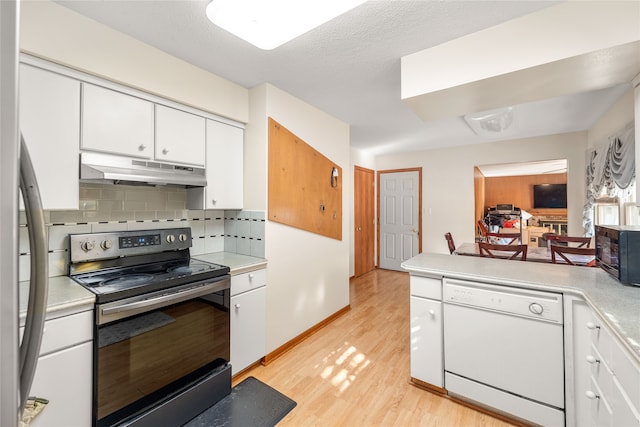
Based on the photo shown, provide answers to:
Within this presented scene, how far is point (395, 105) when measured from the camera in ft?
9.52

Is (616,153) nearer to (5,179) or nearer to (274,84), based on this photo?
(274,84)

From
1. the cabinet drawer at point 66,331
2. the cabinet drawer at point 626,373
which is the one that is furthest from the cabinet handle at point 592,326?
the cabinet drawer at point 66,331

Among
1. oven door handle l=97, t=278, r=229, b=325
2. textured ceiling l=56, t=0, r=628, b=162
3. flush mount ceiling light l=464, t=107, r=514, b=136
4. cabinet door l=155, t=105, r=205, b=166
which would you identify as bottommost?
oven door handle l=97, t=278, r=229, b=325

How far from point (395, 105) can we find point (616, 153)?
2.08 meters

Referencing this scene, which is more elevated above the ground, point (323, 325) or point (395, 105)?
point (395, 105)

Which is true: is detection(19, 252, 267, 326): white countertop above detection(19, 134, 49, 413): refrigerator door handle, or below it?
below

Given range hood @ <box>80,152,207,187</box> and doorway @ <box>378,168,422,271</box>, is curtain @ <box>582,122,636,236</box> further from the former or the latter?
range hood @ <box>80,152,207,187</box>

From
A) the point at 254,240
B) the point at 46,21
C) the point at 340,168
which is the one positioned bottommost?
the point at 254,240

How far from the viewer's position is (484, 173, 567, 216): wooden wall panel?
7.23 m

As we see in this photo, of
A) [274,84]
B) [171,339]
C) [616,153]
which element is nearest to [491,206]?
[616,153]

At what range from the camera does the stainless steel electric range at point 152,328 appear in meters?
1.42

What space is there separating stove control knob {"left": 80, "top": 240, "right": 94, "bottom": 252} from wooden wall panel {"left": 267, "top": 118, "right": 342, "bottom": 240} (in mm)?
1188

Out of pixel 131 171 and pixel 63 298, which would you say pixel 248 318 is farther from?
pixel 131 171

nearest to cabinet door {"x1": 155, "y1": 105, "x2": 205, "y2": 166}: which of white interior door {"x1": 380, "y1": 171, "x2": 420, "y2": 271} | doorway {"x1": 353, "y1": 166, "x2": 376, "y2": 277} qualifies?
doorway {"x1": 353, "y1": 166, "x2": 376, "y2": 277}
